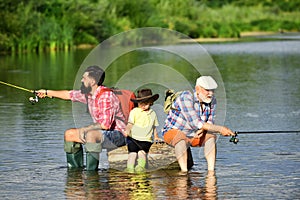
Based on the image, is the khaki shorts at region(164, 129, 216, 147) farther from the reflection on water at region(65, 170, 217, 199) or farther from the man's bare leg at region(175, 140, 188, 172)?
the reflection on water at region(65, 170, 217, 199)

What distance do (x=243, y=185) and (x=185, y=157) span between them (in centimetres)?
99

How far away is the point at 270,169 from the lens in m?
11.7

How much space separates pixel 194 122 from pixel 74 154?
1560 mm

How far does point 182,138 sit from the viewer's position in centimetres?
1127

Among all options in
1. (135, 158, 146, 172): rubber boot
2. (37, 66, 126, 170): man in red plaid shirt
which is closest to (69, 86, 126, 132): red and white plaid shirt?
(37, 66, 126, 170): man in red plaid shirt

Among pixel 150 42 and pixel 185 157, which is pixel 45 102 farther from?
pixel 150 42

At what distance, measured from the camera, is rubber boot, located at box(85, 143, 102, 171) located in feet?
37.0

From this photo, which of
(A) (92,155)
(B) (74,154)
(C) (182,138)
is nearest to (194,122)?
(C) (182,138)

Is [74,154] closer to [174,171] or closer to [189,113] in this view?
[174,171]

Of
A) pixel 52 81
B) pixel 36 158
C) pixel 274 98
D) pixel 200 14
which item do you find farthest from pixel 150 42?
pixel 36 158

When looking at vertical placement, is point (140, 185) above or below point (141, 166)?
below

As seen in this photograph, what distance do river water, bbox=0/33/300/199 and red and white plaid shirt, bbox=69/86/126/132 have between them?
2.01 ft

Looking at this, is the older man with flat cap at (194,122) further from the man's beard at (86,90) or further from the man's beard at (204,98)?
the man's beard at (86,90)

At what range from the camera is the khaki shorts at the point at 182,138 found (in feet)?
37.0
